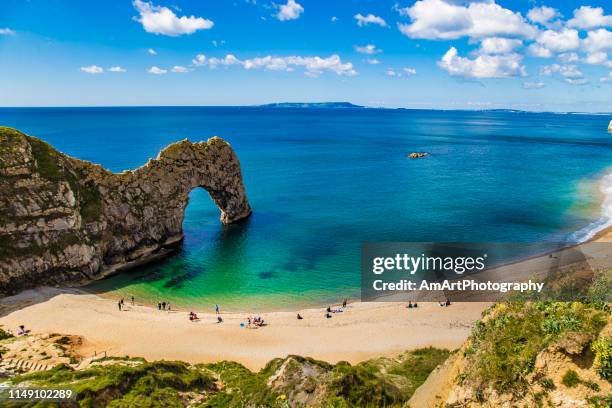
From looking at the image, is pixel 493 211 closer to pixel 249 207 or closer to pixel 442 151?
pixel 249 207

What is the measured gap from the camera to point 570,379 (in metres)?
12.2

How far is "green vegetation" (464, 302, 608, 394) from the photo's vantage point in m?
13.0

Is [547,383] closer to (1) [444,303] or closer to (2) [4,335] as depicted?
(1) [444,303]

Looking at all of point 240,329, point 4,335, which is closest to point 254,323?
point 240,329

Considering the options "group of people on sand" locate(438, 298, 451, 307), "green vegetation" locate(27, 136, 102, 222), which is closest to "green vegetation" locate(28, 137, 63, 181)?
"green vegetation" locate(27, 136, 102, 222)

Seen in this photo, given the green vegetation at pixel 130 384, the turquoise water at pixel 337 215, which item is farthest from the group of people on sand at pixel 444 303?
the green vegetation at pixel 130 384

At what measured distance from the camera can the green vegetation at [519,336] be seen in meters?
13.0

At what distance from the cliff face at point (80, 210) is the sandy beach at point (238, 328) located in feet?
11.6

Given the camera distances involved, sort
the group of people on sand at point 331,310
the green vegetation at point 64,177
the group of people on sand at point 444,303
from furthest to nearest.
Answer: the green vegetation at point 64,177
the group of people on sand at point 444,303
the group of people on sand at point 331,310

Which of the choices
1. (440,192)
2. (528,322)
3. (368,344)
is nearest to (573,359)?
(528,322)

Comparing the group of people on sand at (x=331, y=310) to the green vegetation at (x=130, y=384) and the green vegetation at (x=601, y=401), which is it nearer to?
the green vegetation at (x=130, y=384)

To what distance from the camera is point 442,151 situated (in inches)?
6363

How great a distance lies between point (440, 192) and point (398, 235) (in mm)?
33754

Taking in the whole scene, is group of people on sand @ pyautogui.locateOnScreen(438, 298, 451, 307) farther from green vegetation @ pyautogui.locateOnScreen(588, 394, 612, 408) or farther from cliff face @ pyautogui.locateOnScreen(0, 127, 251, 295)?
cliff face @ pyautogui.locateOnScreen(0, 127, 251, 295)
